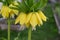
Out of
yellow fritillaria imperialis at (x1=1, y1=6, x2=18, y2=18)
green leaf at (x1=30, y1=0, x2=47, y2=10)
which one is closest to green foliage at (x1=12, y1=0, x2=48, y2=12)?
green leaf at (x1=30, y1=0, x2=47, y2=10)

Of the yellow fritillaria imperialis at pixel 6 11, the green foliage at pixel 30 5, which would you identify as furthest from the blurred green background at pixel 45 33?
the green foliage at pixel 30 5

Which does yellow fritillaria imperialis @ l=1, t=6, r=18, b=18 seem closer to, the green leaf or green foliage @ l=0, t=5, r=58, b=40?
the green leaf

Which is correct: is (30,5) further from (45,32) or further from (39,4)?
(45,32)

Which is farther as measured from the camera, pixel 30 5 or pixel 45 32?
pixel 45 32

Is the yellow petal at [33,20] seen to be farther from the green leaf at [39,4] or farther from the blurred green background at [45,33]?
the blurred green background at [45,33]

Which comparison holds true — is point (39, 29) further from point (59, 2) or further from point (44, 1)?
point (59, 2)

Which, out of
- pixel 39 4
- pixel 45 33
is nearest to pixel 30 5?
pixel 39 4

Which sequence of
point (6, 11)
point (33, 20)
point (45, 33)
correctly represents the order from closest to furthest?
point (33, 20) < point (6, 11) < point (45, 33)

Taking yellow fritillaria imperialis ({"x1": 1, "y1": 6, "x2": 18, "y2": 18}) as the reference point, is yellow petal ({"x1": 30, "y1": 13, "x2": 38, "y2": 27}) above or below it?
below

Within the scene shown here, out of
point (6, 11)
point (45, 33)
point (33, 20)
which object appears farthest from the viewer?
point (45, 33)

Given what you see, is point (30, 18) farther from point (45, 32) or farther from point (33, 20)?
point (45, 32)

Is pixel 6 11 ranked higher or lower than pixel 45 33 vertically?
higher

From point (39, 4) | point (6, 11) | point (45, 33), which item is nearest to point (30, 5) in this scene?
point (39, 4)

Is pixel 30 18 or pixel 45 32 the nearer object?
pixel 30 18
